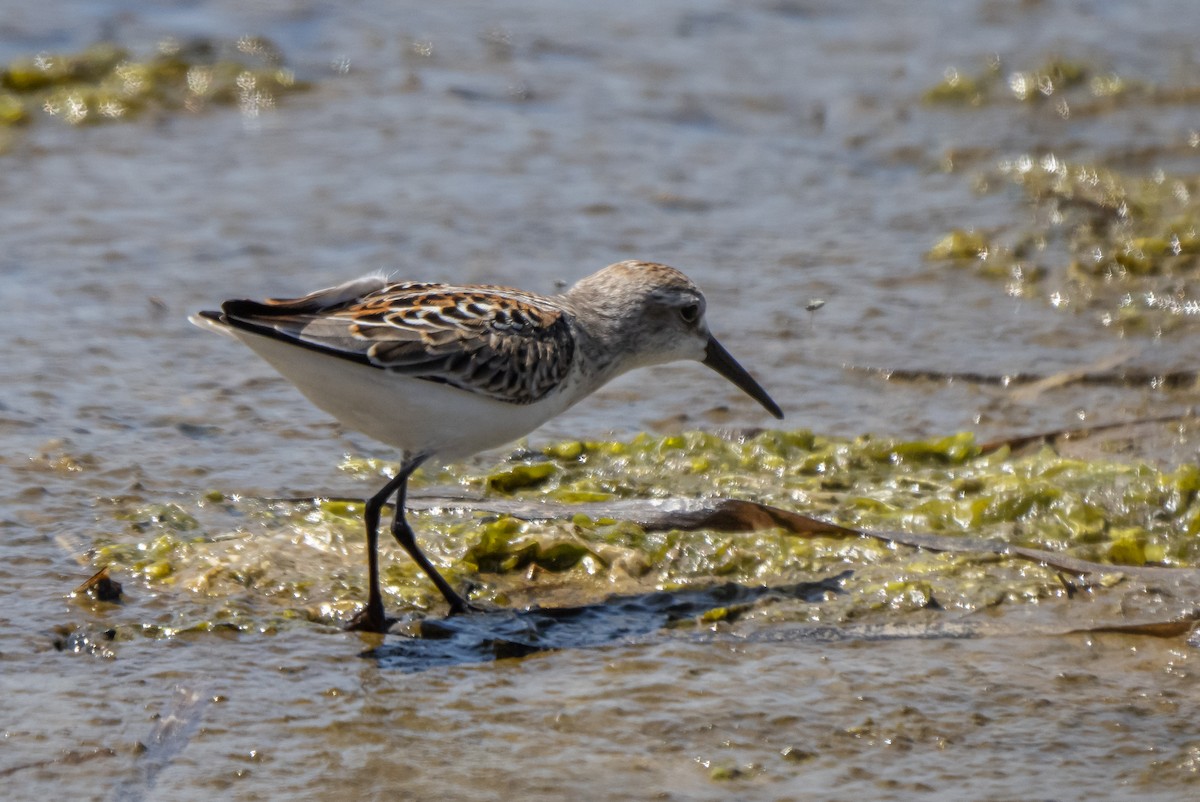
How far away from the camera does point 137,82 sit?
1198 cm

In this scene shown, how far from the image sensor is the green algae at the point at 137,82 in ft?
37.7

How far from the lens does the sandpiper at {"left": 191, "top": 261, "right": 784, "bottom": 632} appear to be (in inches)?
→ 215

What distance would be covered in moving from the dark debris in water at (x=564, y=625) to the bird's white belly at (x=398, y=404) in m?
0.66

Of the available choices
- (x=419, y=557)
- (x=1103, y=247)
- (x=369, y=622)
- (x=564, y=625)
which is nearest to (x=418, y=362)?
(x=419, y=557)

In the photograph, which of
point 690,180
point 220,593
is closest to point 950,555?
point 220,593

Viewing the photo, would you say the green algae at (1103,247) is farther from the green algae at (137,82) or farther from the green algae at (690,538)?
the green algae at (137,82)

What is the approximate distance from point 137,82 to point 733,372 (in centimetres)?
674

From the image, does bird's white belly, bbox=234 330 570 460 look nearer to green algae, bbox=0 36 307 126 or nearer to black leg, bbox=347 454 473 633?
black leg, bbox=347 454 473 633

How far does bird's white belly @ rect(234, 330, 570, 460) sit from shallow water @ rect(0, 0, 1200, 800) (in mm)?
588

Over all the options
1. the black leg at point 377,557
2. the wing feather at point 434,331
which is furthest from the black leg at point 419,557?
the wing feather at point 434,331

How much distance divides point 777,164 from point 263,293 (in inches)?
163

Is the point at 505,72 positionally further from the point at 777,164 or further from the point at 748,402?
the point at 748,402

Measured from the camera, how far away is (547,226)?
998 cm

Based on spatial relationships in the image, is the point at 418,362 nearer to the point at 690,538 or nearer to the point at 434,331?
the point at 434,331
